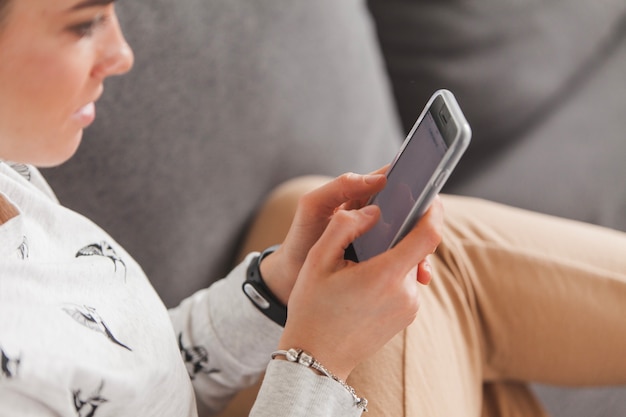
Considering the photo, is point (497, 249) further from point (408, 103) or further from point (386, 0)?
point (386, 0)

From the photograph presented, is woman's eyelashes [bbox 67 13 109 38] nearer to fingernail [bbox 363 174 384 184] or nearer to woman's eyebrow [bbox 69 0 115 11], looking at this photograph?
woman's eyebrow [bbox 69 0 115 11]

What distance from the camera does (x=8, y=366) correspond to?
0.43 m

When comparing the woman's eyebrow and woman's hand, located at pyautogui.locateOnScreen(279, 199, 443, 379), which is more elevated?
the woman's eyebrow

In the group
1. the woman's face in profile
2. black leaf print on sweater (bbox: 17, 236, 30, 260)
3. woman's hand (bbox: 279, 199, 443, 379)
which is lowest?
woman's hand (bbox: 279, 199, 443, 379)

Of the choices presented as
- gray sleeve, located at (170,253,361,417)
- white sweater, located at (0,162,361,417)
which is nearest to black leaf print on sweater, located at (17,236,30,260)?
white sweater, located at (0,162,361,417)

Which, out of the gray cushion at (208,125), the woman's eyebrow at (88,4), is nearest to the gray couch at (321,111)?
the gray cushion at (208,125)

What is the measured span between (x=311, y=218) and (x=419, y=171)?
13 centimetres

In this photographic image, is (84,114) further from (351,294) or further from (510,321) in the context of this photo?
(510,321)

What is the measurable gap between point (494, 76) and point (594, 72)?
0.66 feet

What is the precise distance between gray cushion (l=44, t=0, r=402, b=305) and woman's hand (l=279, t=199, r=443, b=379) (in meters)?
Answer: 0.28

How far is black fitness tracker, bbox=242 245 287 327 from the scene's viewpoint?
0.63 metres

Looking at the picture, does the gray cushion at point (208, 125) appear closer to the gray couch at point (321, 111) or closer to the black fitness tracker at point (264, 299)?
the gray couch at point (321, 111)

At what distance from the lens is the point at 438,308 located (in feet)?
2.13

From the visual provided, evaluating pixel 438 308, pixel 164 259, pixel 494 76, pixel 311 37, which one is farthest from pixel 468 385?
pixel 494 76
